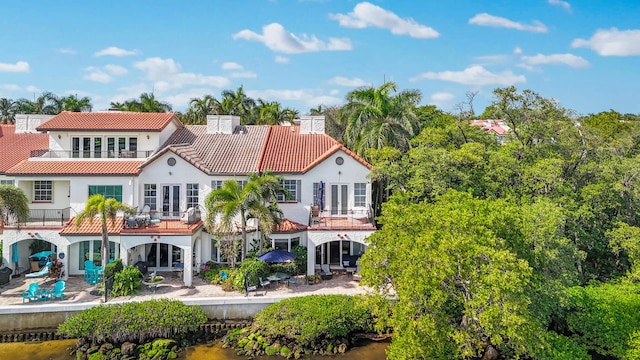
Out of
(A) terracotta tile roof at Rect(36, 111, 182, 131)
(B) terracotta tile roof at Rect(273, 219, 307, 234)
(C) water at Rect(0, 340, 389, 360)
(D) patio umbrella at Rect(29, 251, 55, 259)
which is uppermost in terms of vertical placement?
(A) terracotta tile roof at Rect(36, 111, 182, 131)

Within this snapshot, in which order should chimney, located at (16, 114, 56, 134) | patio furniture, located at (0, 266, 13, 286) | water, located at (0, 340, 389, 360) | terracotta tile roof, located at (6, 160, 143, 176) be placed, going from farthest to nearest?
chimney, located at (16, 114, 56, 134) < terracotta tile roof, located at (6, 160, 143, 176) < patio furniture, located at (0, 266, 13, 286) < water, located at (0, 340, 389, 360)

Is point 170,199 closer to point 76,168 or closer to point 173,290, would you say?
point 76,168

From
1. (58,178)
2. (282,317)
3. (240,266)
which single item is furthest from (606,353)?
(58,178)

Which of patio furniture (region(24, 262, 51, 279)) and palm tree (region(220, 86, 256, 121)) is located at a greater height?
palm tree (region(220, 86, 256, 121))

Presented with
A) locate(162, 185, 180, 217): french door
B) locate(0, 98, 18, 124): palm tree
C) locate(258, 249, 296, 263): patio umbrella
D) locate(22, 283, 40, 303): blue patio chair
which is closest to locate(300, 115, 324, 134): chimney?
locate(162, 185, 180, 217): french door

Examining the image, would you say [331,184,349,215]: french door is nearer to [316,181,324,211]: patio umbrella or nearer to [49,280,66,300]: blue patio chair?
[316,181,324,211]: patio umbrella

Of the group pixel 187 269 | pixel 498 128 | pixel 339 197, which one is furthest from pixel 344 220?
pixel 498 128
